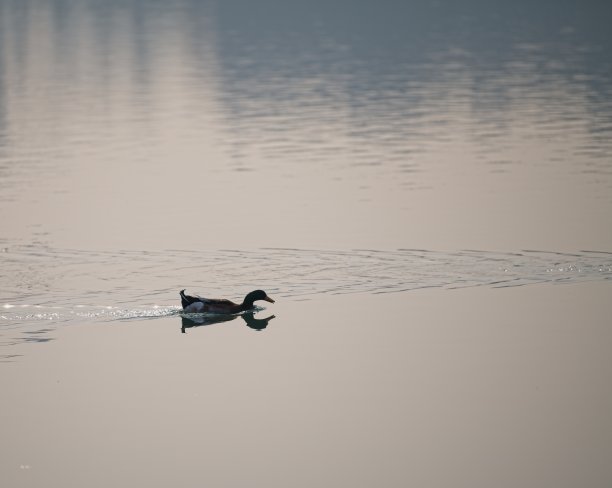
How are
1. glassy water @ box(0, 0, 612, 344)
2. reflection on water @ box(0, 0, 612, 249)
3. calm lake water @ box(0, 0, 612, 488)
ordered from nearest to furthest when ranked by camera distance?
1. calm lake water @ box(0, 0, 612, 488)
2. glassy water @ box(0, 0, 612, 344)
3. reflection on water @ box(0, 0, 612, 249)

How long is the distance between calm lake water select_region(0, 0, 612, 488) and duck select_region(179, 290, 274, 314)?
225mm

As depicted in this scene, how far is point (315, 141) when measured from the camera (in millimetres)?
38125

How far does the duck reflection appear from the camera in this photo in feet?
66.9

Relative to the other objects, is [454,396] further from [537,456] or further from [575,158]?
[575,158]

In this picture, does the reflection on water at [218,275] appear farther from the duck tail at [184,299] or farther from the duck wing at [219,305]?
the duck tail at [184,299]

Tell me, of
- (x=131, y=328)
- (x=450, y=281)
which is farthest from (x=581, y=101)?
(x=131, y=328)

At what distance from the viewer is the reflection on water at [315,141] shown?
26750 millimetres

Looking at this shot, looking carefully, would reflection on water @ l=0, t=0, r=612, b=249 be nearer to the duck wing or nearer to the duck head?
the duck head

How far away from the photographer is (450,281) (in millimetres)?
22156

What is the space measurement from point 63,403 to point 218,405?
188 centimetres

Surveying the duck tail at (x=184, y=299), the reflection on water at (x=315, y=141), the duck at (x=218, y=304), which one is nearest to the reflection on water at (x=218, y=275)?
the duck at (x=218, y=304)

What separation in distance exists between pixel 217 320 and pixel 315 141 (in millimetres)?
17689

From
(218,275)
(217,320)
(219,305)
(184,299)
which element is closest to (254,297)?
(219,305)

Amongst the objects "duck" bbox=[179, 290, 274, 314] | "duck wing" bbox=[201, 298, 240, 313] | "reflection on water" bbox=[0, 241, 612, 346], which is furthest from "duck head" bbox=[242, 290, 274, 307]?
"reflection on water" bbox=[0, 241, 612, 346]
